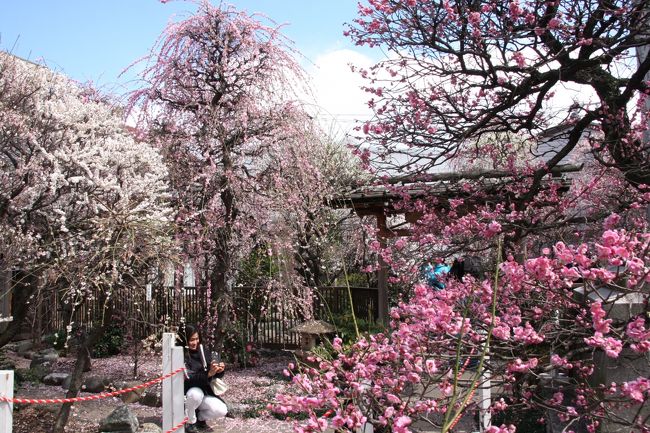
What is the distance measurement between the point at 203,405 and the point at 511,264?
5.13 metres

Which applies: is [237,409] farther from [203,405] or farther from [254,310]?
[254,310]

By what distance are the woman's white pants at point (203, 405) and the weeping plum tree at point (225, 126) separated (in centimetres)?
266

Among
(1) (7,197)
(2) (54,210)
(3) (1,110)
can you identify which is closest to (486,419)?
(2) (54,210)

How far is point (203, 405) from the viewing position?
723cm

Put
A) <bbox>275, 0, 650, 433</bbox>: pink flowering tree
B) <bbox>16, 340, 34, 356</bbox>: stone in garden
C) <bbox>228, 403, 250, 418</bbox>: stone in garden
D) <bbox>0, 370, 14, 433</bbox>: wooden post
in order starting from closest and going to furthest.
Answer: <bbox>275, 0, 650, 433</bbox>: pink flowering tree
<bbox>0, 370, 14, 433</bbox>: wooden post
<bbox>228, 403, 250, 418</bbox>: stone in garden
<bbox>16, 340, 34, 356</bbox>: stone in garden

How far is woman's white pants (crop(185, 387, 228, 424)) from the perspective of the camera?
7086 millimetres

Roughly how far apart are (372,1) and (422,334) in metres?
3.54

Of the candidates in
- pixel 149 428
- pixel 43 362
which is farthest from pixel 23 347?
pixel 149 428

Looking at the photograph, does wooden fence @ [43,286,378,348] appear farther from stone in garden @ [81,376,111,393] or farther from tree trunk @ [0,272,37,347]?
tree trunk @ [0,272,37,347]

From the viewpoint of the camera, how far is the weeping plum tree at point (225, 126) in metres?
9.41

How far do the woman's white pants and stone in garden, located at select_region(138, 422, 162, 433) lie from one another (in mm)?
534

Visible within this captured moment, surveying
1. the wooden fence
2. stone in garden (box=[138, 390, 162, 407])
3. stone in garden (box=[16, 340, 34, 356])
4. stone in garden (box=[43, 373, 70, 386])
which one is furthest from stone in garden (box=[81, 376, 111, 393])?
stone in garden (box=[16, 340, 34, 356])

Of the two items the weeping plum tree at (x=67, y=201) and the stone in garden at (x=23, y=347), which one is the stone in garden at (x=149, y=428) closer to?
the weeping plum tree at (x=67, y=201)

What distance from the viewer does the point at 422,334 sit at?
331 centimetres
